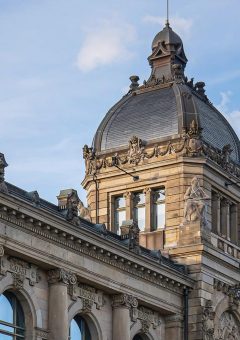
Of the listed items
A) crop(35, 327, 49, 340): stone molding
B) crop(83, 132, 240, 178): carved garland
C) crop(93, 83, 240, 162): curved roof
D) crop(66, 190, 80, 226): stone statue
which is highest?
crop(93, 83, 240, 162): curved roof

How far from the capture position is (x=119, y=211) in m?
68.2

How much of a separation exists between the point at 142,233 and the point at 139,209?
162cm

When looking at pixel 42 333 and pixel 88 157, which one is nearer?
pixel 42 333

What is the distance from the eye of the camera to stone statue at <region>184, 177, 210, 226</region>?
63.0 m

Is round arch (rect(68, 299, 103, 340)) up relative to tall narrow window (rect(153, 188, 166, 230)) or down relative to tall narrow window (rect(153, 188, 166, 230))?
down

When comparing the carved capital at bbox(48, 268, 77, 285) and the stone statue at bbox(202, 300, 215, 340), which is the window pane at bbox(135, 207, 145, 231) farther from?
the carved capital at bbox(48, 268, 77, 285)

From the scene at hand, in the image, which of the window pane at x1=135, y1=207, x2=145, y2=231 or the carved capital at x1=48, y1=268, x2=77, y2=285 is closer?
the carved capital at x1=48, y1=268, x2=77, y2=285

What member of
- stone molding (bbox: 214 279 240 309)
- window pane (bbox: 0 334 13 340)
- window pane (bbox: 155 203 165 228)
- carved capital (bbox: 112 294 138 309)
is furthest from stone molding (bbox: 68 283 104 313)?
window pane (bbox: 155 203 165 228)

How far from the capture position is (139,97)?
71312 mm

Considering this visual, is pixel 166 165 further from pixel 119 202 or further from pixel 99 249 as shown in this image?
pixel 99 249

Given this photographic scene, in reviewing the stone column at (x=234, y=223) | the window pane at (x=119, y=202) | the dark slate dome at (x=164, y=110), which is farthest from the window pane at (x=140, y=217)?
the stone column at (x=234, y=223)

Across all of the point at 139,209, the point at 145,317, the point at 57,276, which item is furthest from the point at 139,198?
the point at 57,276

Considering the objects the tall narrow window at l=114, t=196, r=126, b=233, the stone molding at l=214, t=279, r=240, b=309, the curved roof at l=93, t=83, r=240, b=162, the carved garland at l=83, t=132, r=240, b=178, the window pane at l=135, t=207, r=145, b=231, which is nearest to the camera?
the stone molding at l=214, t=279, r=240, b=309

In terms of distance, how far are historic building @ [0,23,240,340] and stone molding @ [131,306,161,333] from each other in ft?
0.26
